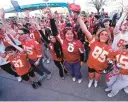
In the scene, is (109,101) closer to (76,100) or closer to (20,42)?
(76,100)

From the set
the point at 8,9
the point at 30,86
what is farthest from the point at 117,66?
the point at 8,9

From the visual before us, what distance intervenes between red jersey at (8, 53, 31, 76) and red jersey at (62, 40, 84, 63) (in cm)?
98

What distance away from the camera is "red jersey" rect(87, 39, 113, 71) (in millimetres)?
2974

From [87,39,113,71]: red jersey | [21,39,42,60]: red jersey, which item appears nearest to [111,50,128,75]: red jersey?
[87,39,113,71]: red jersey

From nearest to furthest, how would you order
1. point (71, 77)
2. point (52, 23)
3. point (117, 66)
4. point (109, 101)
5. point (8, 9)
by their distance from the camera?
point (117, 66)
point (109, 101)
point (52, 23)
point (71, 77)
point (8, 9)

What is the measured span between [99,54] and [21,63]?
5.96 ft

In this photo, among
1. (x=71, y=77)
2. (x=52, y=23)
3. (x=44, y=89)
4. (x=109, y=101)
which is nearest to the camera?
(x=109, y=101)

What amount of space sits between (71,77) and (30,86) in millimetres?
1175

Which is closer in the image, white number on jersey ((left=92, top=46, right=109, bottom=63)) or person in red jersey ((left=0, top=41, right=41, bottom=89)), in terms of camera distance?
white number on jersey ((left=92, top=46, right=109, bottom=63))

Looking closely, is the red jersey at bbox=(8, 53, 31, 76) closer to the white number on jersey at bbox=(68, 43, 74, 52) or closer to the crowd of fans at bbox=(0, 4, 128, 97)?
the crowd of fans at bbox=(0, 4, 128, 97)

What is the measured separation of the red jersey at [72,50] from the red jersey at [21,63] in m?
0.98

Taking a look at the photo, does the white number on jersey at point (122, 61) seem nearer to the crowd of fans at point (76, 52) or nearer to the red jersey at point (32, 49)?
the crowd of fans at point (76, 52)

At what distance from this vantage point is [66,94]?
3475 millimetres

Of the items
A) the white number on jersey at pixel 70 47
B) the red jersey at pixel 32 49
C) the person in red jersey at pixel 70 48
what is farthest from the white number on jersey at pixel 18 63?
the white number on jersey at pixel 70 47
